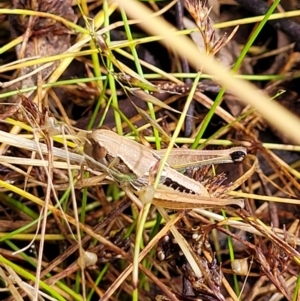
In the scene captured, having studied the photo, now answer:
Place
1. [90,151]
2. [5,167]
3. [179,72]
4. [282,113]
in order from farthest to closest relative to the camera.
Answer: [179,72] < [5,167] < [90,151] < [282,113]

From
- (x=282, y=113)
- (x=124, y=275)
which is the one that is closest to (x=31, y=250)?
(x=124, y=275)

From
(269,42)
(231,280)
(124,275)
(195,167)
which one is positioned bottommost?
(231,280)

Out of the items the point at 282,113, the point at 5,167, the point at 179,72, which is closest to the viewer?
the point at 282,113

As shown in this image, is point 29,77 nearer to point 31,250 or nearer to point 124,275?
point 31,250

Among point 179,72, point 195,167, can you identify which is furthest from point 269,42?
point 195,167

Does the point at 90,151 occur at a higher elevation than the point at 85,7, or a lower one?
lower

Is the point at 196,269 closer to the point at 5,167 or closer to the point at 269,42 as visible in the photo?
the point at 5,167

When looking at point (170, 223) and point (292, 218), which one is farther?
point (292, 218)
